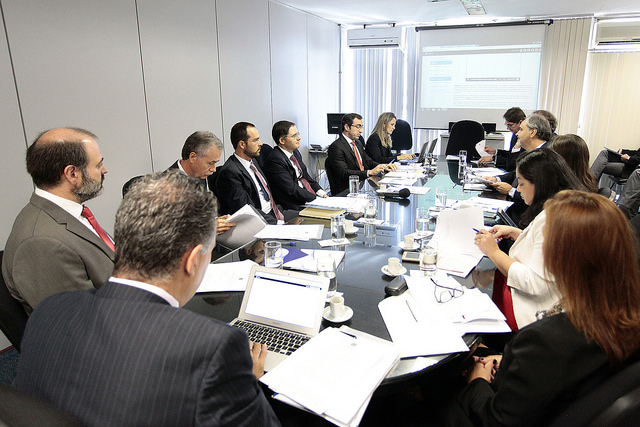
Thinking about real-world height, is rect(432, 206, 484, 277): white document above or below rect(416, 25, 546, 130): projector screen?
below

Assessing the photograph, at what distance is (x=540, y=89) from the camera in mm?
7086

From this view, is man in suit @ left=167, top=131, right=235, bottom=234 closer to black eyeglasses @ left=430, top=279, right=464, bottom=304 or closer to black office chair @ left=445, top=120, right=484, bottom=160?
black eyeglasses @ left=430, top=279, right=464, bottom=304

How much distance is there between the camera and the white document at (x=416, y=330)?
124 centimetres

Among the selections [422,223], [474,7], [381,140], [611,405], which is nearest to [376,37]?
[474,7]

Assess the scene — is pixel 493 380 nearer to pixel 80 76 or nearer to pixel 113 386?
pixel 113 386

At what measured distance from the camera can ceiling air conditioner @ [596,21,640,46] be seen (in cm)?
693

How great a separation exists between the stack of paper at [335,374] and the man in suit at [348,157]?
3387 millimetres

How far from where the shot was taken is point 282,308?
137 cm

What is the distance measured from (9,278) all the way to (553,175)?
2.41m

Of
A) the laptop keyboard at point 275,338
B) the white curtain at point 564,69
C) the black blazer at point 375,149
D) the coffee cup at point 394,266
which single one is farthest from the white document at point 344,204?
the white curtain at point 564,69

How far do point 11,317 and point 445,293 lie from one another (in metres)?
1.54

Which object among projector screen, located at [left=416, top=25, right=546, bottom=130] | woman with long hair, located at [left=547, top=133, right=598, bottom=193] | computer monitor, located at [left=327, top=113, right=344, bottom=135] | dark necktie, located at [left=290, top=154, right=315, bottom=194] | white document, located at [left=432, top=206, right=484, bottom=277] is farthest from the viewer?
projector screen, located at [left=416, top=25, right=546, bottom=130]

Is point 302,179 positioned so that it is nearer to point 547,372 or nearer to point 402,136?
point 547,372

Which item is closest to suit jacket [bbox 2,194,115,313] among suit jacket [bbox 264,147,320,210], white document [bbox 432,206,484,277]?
white document [bbox 432,206,484,277]
